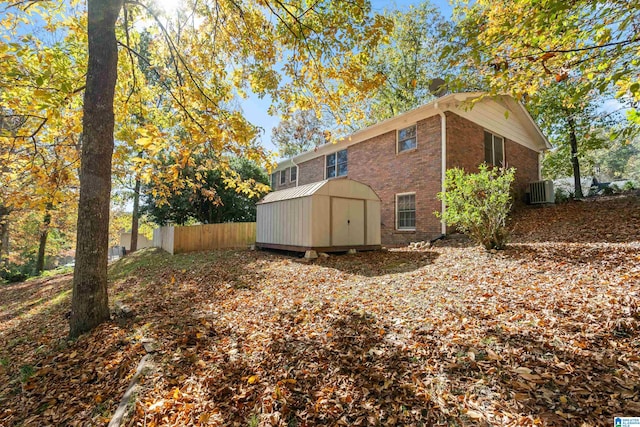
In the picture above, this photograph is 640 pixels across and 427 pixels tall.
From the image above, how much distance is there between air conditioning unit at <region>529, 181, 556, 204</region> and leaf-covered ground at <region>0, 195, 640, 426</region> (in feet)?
26.0

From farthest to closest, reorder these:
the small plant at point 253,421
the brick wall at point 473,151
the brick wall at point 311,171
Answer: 1. the brick wall at point 311,171
2. the brick wall at point 473,151
3. the small plant at point 253,421

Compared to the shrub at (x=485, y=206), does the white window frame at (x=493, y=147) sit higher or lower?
higher

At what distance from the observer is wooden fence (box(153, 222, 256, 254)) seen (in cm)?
1262

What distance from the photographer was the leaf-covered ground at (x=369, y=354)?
2043 mm

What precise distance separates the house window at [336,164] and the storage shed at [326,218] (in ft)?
15.9

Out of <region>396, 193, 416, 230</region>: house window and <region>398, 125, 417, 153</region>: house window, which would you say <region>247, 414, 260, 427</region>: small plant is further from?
<region>398, 125, 417, 153</region>: house window

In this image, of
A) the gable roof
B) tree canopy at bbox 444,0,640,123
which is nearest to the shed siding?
the gable roof

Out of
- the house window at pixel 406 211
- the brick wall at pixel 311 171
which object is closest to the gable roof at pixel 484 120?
the brick wall at pixel 311 171

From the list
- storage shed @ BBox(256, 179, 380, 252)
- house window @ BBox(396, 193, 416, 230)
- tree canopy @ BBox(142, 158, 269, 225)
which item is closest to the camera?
storage shed @ BBox(256, 179, 380, 252)

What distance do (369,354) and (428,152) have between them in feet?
29.9

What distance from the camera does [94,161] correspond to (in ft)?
11.6

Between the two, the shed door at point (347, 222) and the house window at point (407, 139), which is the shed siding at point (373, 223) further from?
the house window at point (407, 139)

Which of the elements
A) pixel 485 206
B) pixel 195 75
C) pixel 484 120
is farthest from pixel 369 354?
pixel 484 120

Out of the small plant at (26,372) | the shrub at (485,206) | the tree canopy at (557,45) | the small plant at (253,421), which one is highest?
the tree canopy at (557,45)
